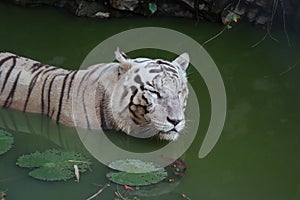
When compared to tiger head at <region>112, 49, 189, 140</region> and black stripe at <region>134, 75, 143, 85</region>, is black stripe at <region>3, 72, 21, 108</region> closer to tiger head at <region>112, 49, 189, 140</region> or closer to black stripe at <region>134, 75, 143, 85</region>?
tiger head at <region>112, 49, 189, 140</region>

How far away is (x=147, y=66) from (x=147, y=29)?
160 centimetres

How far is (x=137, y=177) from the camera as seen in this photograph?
11.2 feet

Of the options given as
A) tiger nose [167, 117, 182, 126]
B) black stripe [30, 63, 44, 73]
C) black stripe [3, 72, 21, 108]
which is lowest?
tiger nose [167, 117, 182, 126]

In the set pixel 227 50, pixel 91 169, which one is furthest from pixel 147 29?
pixel 91 169

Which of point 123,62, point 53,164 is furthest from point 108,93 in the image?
point 53,164

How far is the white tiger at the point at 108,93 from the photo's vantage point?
143 inches

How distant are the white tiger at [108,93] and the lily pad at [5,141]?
9.8 inches

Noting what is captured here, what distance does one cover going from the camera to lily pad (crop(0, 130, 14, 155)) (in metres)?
3.60

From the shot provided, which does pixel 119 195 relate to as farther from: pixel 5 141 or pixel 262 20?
pixel 262 20

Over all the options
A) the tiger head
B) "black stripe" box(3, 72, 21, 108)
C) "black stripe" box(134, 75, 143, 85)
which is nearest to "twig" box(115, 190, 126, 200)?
the tiger head

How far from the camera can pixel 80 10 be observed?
17.8 ft

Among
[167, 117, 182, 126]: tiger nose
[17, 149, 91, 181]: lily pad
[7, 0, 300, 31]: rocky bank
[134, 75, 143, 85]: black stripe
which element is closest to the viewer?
[17, 149, 91, 181]: lily pad

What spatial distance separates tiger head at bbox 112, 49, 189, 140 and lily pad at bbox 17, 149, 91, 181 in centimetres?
39

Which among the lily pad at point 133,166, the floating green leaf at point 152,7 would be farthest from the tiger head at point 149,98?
the floating green leaf at point 152,7
